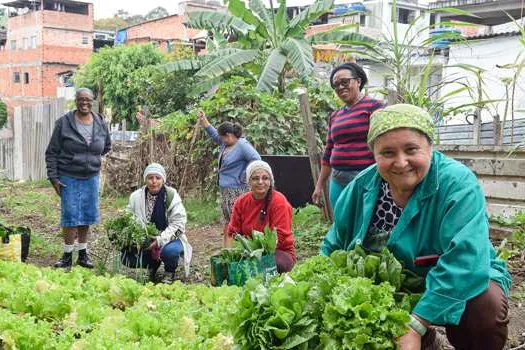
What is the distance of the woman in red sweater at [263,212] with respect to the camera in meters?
5.10

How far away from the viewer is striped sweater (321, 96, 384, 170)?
5074 millimetres

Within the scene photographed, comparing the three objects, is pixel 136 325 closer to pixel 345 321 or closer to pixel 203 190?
pixel 345 321

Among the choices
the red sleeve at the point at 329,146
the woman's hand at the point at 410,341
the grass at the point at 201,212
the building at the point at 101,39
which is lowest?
the grass at the point at 201,212

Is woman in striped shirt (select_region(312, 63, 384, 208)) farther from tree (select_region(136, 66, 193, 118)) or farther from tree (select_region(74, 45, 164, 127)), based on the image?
tree (select_region(74, 45, 164, 127))

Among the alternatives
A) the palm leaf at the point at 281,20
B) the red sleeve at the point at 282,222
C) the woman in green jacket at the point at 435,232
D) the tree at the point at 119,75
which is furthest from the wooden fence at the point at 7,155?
the woman in green jacket at the point at 435,232

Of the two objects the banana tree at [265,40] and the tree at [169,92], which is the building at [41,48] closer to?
the tree at [169,92]

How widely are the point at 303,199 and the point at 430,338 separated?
6.17 meters

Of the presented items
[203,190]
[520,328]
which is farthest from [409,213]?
[203,190]

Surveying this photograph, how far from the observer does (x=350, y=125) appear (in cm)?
511

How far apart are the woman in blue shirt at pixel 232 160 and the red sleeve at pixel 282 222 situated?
175 cm

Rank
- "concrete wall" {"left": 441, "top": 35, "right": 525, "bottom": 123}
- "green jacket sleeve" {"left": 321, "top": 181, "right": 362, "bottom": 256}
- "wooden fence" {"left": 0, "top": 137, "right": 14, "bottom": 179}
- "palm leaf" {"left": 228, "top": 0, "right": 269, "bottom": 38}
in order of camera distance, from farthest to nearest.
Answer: "wooden fence" {"left": 0, "top": 137, "right": 14, "bottom": 179}
"concrete wall" {"left": 441, "top": 35, "right": 525, "bottom": 123}
"palm leaf" {"left": 228, "top": 0, "right": 269, "bottom": 38}
"green jacket sleeve" {"left": 321, "top": 181, "right": 362, "bottom": 256}

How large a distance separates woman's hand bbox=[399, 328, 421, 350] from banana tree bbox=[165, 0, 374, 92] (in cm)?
914

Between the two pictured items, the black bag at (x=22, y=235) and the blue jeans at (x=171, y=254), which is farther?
the black bag at (x=22, y=235)

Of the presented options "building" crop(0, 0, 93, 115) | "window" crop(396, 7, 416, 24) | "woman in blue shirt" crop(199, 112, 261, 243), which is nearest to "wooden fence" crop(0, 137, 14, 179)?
"woman in blue shirt" crop(199, 112, 261, 243)
